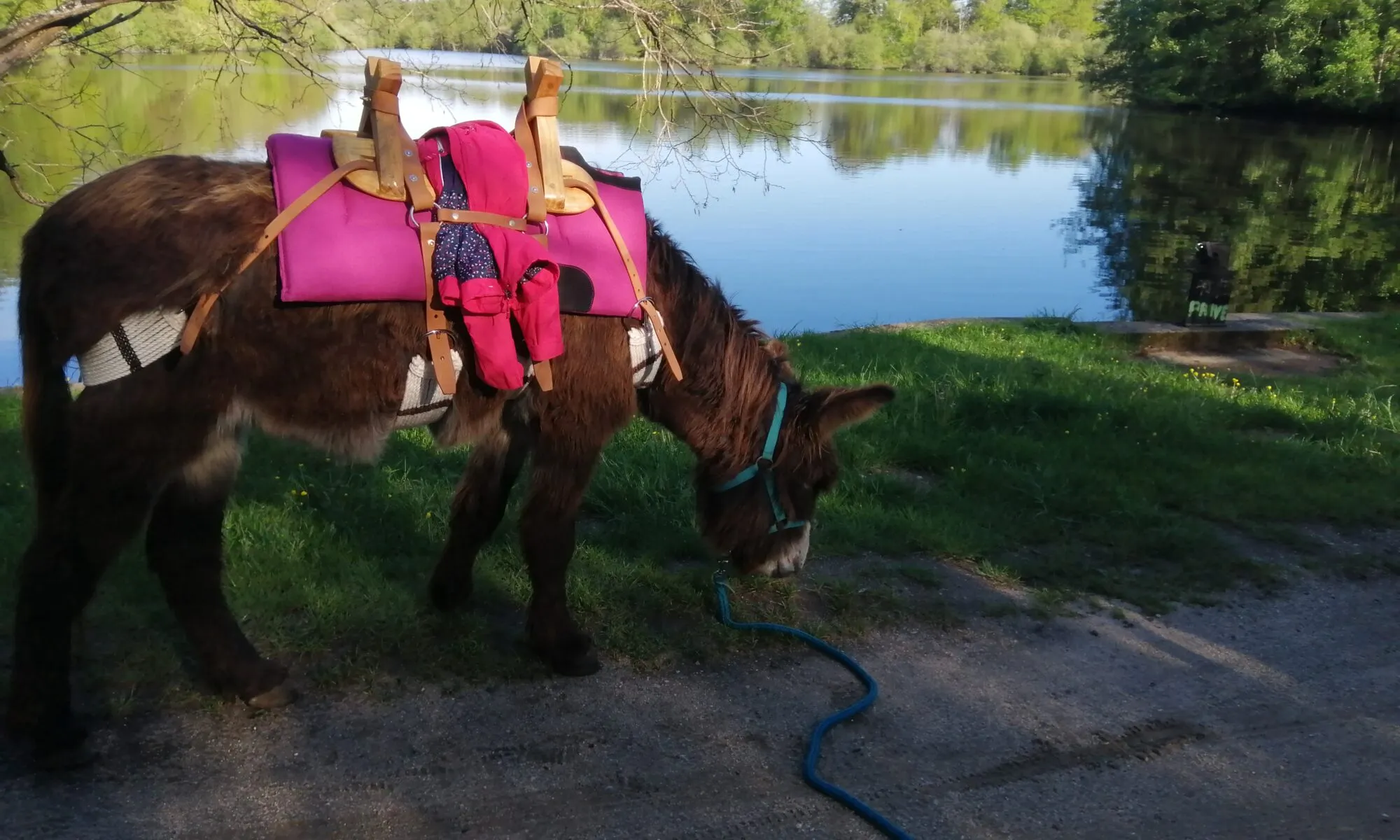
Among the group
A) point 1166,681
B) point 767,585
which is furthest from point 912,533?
point 1166,681

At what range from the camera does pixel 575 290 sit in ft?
10.9

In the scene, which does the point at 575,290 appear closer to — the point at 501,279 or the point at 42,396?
the point at 501,279

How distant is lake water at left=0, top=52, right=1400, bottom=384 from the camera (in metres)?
8.27

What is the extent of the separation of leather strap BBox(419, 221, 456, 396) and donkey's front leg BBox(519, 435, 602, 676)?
0.53 metres

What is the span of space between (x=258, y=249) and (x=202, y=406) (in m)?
0.48

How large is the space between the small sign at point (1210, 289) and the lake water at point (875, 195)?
2.25 m

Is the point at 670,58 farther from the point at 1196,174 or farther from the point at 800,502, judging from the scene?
the point at 1196,174

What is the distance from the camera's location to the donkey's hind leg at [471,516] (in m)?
3.93

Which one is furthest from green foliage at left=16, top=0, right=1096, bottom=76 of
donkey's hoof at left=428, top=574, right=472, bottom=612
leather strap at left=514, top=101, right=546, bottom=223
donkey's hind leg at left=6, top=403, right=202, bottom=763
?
donkey's hind leg at left=6, top=403, right=202, bottom=763

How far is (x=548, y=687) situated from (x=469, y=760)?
19.2 inches

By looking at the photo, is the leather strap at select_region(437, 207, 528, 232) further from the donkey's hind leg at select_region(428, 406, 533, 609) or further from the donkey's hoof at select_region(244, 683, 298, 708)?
the donkey's hoof at select_region(244, 683, 298, 708)

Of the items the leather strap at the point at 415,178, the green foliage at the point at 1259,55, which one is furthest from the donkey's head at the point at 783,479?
the green foliage at the point at 1259,55

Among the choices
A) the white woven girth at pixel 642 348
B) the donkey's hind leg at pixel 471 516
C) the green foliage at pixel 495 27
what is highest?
the green foliage at pixel 495 27

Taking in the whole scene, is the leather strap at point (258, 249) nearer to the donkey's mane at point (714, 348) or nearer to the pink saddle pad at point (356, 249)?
the pink saddle pad at point (356, 249)
